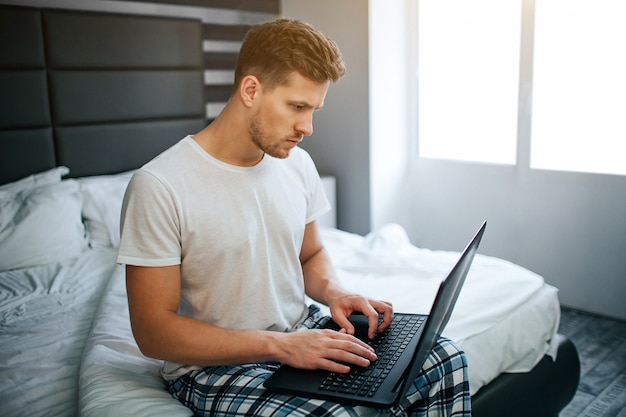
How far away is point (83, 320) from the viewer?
1.95 metres

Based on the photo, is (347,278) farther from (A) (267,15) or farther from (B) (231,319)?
(A) (267,15)

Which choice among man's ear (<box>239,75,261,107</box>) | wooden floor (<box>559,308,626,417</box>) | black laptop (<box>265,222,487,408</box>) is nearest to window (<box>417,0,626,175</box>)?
wooden floor (<box>559,308,626,417</box>)

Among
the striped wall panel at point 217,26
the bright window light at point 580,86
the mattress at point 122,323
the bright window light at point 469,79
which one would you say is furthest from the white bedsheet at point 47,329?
the bright window light at point 580,86

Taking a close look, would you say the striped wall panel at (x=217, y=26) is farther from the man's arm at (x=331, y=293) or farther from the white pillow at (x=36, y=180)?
the man's arm at (x=331, y=293)

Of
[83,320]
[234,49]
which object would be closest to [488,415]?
[83,320]

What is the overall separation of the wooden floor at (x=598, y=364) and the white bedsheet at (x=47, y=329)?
1671mm

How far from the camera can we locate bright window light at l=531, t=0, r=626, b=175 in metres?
2.95

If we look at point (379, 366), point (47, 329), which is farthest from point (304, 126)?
point (47, 329)

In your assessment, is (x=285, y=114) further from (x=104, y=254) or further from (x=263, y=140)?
(x=104, y=254)

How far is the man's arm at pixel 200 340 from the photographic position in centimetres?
121

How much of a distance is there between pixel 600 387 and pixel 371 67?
2.08 meters

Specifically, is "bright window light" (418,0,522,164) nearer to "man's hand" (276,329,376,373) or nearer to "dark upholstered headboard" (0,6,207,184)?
"dark upholstered headboard" (0,6,207,184)

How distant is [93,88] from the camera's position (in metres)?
3.06

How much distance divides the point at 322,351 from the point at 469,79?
2698mm
